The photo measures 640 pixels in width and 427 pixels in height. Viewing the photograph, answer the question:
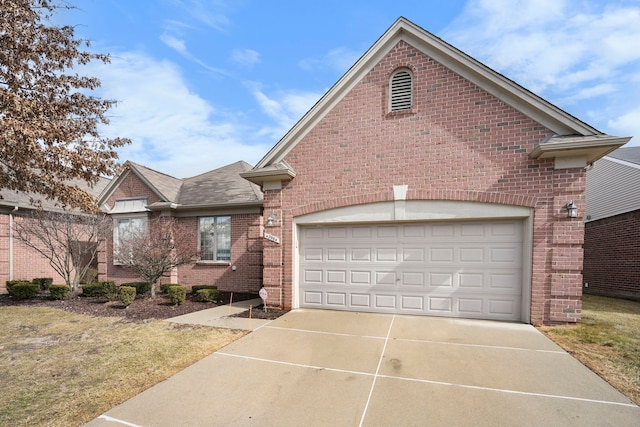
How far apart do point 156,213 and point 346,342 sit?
11.3 m

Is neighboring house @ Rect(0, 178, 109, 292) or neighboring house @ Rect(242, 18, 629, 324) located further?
neighboring house @ Rect(0, 178, 109, 292)

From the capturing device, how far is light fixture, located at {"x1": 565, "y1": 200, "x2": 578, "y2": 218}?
6855mm

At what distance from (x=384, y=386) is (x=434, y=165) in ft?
18.3

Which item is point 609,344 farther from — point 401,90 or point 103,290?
point 103,290

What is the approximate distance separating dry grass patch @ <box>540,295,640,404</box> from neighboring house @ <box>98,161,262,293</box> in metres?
9.54

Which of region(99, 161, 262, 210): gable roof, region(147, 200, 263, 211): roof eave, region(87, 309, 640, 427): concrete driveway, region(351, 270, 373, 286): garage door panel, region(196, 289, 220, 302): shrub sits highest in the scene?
region(99, 161, 262, 210): gable roof

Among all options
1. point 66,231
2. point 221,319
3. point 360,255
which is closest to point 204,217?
point 66,231

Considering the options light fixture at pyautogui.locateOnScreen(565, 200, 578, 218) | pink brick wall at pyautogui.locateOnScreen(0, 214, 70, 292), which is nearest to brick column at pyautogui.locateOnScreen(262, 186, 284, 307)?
light fixture at pyautogui.locateOnScreen(565, 200, 578, 218)

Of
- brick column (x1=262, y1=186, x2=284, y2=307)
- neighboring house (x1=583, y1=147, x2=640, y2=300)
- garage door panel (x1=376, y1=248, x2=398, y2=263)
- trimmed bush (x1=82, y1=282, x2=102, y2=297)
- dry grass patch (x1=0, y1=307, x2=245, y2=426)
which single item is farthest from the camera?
neighboring house (x1=583, y1=147, x2=640, y2=300)

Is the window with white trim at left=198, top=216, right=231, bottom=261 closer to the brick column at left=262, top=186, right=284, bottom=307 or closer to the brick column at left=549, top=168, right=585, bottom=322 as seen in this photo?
the brick column at left=262, top=186, right=284, bottom=307

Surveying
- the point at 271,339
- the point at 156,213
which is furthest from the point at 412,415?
the point at 156,213

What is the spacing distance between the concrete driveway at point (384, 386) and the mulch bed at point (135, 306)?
312 cm

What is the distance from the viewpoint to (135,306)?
9.86 meters

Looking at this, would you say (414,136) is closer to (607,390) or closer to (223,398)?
(607,390)
